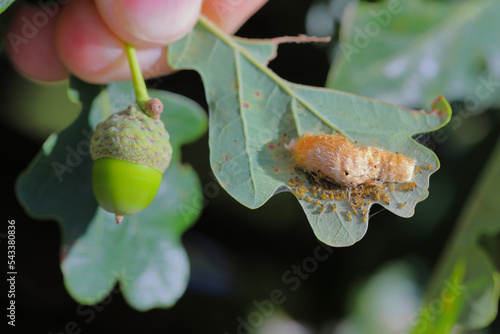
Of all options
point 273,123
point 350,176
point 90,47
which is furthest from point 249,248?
point 90,47

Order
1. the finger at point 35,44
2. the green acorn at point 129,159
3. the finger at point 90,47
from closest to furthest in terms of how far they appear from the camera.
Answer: the green acorn at point 129,159 < the finger at point 90,47 < the finger at point 35,44

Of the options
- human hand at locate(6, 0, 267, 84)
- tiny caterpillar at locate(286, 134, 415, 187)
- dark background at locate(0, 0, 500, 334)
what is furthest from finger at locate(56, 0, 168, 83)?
tiny caterpillar at locate(286, 134, 415, 187)

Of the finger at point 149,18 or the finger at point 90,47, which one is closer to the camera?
the finger at point 149,18

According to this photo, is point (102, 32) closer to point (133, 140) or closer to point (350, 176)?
point (133, 140)

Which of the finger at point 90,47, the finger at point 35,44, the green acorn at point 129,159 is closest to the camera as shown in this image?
the green acorn at point 129,159

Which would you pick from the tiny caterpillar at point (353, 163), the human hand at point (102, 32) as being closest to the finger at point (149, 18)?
the human hand at point (102, 32)

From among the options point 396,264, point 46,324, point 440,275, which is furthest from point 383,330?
point 46,324

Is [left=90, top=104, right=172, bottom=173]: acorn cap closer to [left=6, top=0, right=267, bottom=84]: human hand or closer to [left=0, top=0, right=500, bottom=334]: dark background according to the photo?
[left=6, top=0, right=267, bottom=84]: human hand

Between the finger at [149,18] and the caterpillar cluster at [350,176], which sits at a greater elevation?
the finger at [149,18]

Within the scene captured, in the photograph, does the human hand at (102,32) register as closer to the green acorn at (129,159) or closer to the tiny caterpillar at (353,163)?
the green acorn at (129,159)
